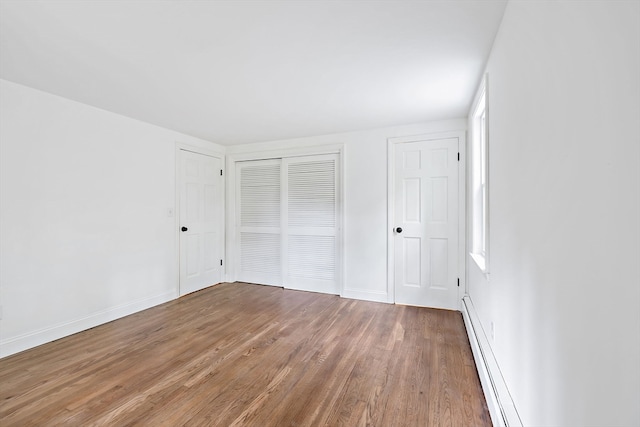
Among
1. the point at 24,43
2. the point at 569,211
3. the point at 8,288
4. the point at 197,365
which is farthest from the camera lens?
the point at 8,288

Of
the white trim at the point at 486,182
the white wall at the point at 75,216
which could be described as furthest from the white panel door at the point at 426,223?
the white wall at the point at 75,216

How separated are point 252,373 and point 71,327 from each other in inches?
81.5

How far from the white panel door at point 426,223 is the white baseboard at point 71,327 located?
3201mm

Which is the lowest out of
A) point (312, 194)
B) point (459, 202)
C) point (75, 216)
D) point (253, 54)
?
point (75, 216)

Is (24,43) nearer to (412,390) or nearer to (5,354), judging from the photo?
(5,354)

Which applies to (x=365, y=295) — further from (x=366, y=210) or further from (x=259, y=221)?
(x=259, y=221)

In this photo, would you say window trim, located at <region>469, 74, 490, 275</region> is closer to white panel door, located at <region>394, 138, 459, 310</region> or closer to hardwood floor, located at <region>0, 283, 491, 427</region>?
white panel door, located at <region>394, 138, 459, 310</region>

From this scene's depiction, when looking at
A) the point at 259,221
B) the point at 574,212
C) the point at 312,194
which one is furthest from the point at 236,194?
the point at 574,212

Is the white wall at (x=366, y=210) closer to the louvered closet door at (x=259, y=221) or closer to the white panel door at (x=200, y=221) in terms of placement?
the louvered closet door at (x=259, y=221)

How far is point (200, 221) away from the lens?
14.3ft

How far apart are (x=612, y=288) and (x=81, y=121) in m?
4.01

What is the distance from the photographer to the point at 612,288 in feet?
2.10

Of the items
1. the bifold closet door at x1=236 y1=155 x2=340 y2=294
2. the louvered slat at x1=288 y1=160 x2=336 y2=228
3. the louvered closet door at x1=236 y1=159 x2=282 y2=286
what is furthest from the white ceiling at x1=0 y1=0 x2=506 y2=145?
the louvered closet door at x1=236 y1=159 x2=282 y2=286

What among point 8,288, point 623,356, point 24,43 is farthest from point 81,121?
point 623,356
